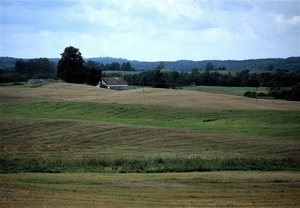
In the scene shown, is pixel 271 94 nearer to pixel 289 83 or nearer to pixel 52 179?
pixel 289 83

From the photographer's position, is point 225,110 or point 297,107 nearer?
point 225,110

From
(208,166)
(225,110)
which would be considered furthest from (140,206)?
(225,110)

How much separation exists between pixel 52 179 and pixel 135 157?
6.77 metres

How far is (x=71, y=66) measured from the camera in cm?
10688

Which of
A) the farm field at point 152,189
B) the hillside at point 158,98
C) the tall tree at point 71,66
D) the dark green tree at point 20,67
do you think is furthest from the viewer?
the dark green tree at point 20,67

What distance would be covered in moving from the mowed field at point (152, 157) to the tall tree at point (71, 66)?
50693mm

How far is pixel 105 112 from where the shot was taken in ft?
181

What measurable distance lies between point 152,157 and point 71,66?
8337 centimetres

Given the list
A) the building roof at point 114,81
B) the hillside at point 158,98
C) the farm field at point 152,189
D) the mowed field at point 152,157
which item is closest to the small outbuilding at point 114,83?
the building roof at point 114,81

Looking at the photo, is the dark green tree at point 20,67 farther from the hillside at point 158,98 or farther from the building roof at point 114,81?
the hillside at point 158,98

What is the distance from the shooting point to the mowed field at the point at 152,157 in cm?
1772

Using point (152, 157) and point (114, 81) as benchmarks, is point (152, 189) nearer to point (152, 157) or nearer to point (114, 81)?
point (152, 157)

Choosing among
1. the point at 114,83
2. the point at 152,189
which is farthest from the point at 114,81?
the point at 152,189

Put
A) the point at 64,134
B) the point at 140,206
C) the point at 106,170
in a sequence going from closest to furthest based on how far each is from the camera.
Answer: the point at 140,206 → the point at 106,170 → the point at 64,134
